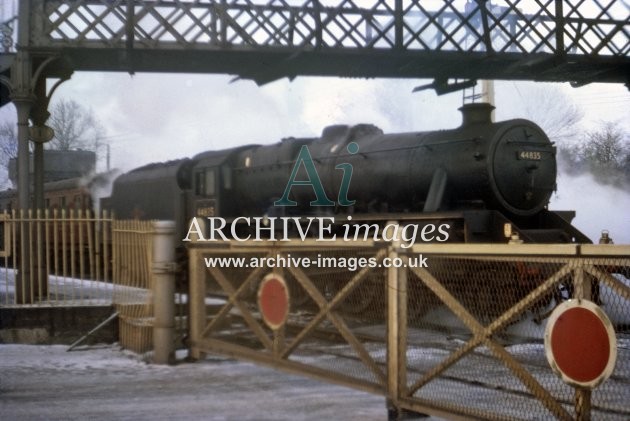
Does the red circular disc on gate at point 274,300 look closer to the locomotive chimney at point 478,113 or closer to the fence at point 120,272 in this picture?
the fence at point 120,272

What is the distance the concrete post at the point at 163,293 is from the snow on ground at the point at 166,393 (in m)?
0.19

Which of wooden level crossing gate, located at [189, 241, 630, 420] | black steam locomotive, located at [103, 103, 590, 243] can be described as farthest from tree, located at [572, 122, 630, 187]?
wooden level crossing gate, located at [189, 241, 630, 420]

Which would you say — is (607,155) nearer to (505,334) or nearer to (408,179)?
(408,179)

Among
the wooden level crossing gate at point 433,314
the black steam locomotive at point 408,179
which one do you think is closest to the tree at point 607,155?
the black steam locomotive at point 408,179

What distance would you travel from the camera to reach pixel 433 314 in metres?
8.08

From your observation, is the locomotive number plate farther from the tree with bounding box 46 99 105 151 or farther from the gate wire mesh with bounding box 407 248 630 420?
the tree with bounding box 46 99 105 151

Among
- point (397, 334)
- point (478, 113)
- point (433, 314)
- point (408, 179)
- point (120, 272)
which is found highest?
point (478, 113)

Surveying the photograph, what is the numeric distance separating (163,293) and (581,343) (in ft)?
16.8

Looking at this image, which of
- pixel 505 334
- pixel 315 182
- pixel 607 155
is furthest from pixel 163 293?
pixel 607 155

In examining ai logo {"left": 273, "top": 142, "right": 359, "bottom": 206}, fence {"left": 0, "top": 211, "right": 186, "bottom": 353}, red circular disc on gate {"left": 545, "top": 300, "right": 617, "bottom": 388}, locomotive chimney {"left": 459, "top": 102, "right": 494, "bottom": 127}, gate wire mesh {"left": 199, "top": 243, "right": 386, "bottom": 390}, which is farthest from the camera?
ai logo {"left": 273, "top": 142, "right": 359, "bottom": 206}

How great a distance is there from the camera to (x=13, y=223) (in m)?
10.7

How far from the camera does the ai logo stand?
46.9ft

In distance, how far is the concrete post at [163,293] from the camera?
829 cm

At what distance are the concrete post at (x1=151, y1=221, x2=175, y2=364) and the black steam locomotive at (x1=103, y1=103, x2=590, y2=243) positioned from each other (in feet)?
15.3
